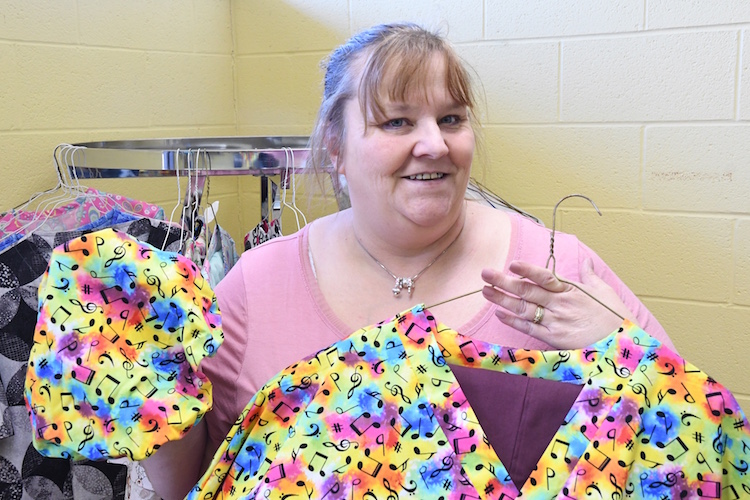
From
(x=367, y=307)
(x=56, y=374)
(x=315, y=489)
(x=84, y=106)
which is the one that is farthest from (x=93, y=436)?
(x=84, y=106)

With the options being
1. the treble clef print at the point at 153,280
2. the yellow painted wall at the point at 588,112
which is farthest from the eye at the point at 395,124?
the yellow painted wall at the point at 588,112

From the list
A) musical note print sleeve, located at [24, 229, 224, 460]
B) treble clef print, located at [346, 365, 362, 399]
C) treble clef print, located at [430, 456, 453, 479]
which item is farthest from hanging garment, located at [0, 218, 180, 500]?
treble clef print, located at [430, 456, 453, 479]

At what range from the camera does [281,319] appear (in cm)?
136

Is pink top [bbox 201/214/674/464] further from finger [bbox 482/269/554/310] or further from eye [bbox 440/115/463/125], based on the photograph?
eye [bbox 440/115/463/125]

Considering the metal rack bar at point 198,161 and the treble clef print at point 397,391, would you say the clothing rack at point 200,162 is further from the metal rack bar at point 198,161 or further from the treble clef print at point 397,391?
the treble clef print at point 397,391

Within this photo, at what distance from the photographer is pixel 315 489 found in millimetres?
1023

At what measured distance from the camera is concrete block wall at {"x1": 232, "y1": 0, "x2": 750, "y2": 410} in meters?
2.00

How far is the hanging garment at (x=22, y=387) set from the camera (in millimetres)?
1572

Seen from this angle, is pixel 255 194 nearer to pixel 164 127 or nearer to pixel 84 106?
pixel 164 127

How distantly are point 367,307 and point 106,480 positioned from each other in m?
0.80

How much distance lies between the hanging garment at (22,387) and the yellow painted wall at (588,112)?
482mm

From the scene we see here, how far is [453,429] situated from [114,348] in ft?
1.61

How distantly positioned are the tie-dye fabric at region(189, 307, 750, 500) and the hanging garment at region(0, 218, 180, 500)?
71 centimetres

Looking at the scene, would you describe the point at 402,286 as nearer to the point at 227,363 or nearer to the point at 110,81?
the point at 227,363
